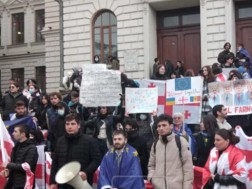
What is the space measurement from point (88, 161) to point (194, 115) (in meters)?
4.23

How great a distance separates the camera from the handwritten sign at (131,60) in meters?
23.2

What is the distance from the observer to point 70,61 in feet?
82.6

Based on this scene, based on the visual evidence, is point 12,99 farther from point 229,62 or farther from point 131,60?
point 131,60

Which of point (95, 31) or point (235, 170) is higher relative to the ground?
point (95, 31)

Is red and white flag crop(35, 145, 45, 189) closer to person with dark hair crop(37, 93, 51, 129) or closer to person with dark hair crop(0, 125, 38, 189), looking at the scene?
person with dark hair crop(0, 125, 38, 189)

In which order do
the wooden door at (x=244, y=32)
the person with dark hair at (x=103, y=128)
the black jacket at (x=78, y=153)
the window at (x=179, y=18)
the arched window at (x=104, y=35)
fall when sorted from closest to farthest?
the black jacket at (x=78, y=153) < the person with dark hair at (x=103, y=128) < the wooden door at (x=244, y=32) < the window at (x=179, y=18) < the arched window at (x=104, y=35)

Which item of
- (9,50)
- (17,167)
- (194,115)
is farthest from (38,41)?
(17,167)

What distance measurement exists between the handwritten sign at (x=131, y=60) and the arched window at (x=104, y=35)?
1231 mm

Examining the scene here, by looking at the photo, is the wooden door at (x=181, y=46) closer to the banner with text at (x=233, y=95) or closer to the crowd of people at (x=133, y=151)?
the banner with text at (x=233, y=95)

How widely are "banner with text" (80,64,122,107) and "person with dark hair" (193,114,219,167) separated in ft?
11.2

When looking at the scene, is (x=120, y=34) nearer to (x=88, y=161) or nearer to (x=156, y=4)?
(x=156, y=4)

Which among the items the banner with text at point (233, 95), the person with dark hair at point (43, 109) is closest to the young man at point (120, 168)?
the person with dark hair at point (43, 109)

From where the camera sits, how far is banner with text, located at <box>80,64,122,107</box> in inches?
433

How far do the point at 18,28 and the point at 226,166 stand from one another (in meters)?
35.8
